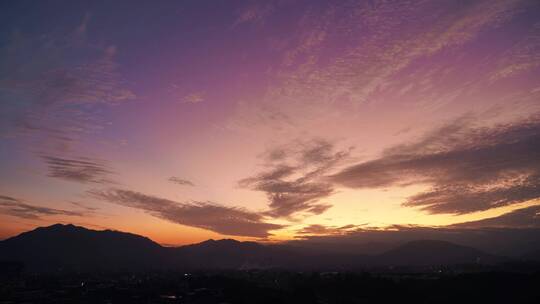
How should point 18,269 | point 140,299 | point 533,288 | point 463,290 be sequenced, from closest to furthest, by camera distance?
point 533,288, point 463,290, point 140,299, point 18,269

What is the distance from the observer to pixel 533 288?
80.8 meters

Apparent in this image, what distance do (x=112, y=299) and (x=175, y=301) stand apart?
21459mm

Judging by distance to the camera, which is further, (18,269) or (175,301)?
(18,269)

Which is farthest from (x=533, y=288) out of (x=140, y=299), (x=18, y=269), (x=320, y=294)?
(x=18, y=269)

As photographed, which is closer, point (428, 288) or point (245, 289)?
point (428, 288)

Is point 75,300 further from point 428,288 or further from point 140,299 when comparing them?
point 428,288

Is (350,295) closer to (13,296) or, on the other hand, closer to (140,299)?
(140,299)

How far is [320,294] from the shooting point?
103750 millimetres

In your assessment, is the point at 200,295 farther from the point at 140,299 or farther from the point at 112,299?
the point at 112,299

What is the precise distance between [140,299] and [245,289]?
30.2 meters

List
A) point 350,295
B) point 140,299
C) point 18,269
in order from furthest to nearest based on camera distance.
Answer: point 18,269 < point 140,299 < point 350,295

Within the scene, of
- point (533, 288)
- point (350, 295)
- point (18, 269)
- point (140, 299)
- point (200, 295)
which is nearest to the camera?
point (533, 288)

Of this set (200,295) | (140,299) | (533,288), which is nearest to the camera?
(533,288)

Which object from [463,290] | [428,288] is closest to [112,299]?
[428,288]
